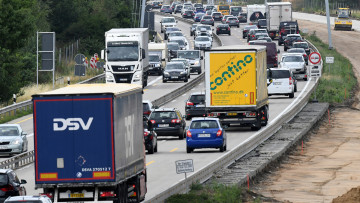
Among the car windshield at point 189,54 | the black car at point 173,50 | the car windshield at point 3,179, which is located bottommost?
the black car at point 173,50

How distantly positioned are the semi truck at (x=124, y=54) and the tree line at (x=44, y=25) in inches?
217

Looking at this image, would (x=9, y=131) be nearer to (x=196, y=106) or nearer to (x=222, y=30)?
(x=196, y=106)

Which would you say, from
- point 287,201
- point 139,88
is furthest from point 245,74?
point 139,88

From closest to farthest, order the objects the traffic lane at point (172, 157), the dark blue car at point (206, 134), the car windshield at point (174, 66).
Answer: the traffic lane at point (172, 157)
the dark blue car at point (206, 134)
the car windshield at point (174, 66)

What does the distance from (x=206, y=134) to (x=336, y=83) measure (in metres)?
35.5

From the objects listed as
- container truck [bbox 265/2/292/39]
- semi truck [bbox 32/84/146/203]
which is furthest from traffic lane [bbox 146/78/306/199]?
container truck [bbox 265/2/292/39]

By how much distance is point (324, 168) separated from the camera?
136ft

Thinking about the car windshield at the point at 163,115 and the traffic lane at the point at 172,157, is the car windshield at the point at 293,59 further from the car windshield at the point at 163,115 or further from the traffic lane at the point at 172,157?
the car windshield at the point at 163,115

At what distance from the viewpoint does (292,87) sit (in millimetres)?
61812

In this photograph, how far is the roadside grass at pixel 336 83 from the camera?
217ft

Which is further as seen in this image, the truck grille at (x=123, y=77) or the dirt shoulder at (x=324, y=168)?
the truck grille at (x=123, y=77)

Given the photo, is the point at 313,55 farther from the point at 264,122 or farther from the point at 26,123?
the point at 26,123


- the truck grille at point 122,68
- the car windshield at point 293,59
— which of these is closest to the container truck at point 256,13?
the car windshield at point 293,59

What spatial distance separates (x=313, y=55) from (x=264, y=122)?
800cm
